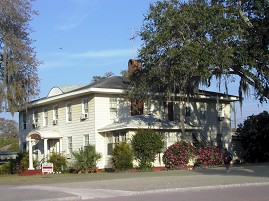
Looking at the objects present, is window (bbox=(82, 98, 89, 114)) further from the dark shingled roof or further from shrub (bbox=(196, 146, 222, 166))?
shrub (bbox=(196, 146, 222, 166))

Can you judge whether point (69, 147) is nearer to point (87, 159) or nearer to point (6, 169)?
point (87, 159)

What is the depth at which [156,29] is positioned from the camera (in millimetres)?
27344

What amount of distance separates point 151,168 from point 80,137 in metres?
6.57

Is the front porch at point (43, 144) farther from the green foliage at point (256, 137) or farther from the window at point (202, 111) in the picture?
the green foliage at point (256, 137)

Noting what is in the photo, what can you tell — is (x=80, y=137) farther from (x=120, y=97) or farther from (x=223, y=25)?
(x=223, y=25)

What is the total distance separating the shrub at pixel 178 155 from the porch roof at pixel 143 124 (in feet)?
6.19

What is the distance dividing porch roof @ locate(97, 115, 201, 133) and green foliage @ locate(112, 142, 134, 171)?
4.61ft

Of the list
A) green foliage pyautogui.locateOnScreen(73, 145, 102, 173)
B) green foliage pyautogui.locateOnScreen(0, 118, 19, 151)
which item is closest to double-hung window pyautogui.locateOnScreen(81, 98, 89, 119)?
green foliage pyautogui.locateOnScreen(73, 145, 102, 173)

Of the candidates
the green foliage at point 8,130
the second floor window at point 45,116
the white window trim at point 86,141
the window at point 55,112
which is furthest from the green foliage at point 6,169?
the green foliage at point 8,130

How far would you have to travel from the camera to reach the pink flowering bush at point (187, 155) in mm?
30906

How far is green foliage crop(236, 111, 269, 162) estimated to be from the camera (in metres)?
37.2

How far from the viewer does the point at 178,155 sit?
31.0 metres

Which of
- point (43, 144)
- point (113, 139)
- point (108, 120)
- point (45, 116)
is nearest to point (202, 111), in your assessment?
point (108, 120)

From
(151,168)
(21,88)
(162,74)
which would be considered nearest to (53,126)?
(21,88)
